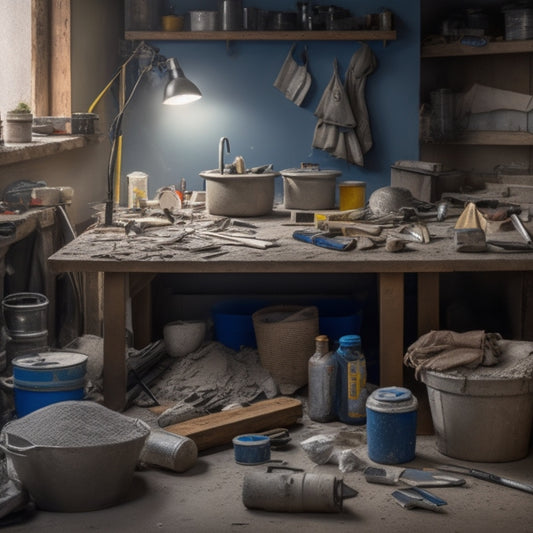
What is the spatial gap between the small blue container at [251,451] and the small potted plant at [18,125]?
2325 millimetres

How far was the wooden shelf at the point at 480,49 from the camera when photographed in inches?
300

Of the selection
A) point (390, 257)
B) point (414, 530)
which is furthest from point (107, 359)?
point (414, 530)

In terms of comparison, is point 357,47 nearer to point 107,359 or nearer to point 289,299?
point 289,299

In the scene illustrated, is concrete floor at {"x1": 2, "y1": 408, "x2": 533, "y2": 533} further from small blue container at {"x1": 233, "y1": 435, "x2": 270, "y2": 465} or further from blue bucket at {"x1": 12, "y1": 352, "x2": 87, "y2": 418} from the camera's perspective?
blue bucket at {"x1": 12, "y1": 352, "x2": 87, "y2": 418}

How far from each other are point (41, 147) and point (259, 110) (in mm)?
2355

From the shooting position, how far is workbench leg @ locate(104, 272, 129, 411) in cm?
446

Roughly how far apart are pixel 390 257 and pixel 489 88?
4.22 m

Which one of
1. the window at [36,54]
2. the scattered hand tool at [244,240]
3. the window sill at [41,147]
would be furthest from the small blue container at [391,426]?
the window at [36,54]

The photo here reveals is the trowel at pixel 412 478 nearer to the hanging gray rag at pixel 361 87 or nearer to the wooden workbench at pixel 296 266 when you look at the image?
the wooden workbench at pixel 296 266

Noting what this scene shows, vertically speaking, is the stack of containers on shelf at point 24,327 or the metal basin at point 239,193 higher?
the metal basin at point 239,193

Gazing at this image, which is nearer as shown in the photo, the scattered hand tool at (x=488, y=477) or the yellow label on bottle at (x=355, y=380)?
the scattered hand tool at (x=488, y=477)

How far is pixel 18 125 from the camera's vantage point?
5359 mm

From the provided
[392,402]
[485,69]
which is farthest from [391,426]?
[485,69]

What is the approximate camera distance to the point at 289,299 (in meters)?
5.88
